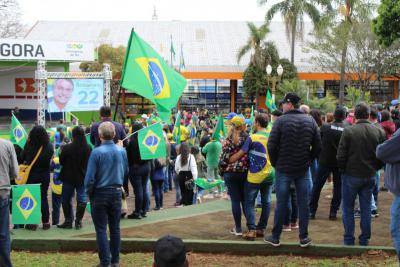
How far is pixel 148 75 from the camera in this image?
779cm

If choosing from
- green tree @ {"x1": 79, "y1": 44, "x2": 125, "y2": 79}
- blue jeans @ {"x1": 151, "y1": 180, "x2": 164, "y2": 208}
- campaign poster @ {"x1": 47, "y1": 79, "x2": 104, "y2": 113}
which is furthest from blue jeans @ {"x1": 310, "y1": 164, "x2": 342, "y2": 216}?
green tree @ {"x1": 79, "y1": 44, "x2": 125, "y2": 79}

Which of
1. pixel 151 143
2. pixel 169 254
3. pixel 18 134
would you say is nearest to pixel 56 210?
pixel 151 143

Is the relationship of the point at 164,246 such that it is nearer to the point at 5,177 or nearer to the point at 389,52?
the point at 5,177

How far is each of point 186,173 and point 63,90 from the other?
13623mm

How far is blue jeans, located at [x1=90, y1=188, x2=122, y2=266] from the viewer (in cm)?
581

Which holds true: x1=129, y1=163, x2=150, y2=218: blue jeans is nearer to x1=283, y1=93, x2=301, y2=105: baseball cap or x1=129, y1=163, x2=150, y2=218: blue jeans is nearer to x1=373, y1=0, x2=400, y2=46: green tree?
x1=283, y1=93, x2=301, y2=105: baseball cap

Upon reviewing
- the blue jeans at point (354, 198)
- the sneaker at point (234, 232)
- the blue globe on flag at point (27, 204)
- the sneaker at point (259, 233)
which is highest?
the blue jeans at point (354, 198)

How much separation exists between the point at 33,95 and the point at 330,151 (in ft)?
97.5

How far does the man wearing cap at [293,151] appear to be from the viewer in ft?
19.9

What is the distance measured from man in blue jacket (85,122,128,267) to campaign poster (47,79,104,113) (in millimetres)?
16639

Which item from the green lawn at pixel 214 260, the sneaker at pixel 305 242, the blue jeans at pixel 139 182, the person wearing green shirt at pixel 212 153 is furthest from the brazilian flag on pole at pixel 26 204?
the person wearing green shirt at pixel 212 153

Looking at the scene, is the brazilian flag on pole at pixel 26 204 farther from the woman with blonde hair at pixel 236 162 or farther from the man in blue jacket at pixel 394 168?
the man in blue jacket at pixel 394 168

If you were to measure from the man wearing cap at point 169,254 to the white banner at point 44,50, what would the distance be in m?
27.5

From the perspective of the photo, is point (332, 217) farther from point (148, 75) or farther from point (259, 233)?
point (148, 75)
